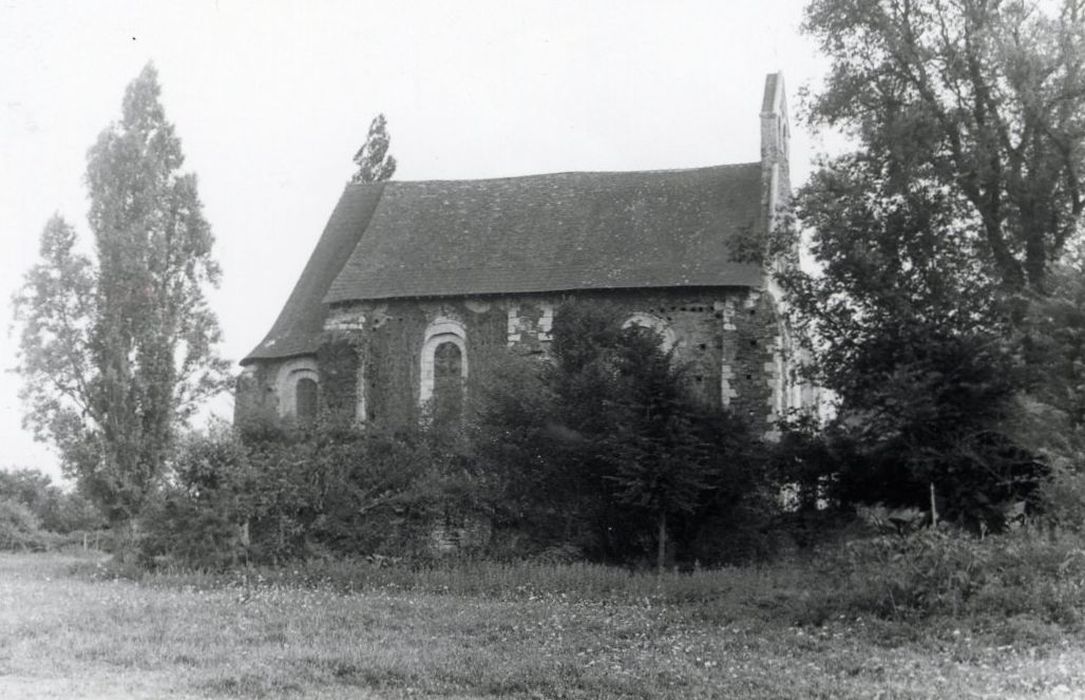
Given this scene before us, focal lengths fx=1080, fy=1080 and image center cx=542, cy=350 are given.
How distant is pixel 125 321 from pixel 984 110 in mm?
20606

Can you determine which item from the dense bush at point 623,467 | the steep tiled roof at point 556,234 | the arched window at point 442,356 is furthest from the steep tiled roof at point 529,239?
the dense bush at point 623,467

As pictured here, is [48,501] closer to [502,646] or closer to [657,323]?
[657,323]

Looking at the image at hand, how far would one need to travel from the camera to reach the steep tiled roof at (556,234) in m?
29.2

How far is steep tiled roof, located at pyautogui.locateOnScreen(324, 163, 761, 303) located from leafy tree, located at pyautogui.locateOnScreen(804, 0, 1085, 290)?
17.2 feet

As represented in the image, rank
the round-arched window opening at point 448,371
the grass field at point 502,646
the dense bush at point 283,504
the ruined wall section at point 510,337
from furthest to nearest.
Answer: the round-arched window opening at point 448,371, the ruined wall section at point 510,337, the dense bush at point 283,504, the grass field at point 502,646

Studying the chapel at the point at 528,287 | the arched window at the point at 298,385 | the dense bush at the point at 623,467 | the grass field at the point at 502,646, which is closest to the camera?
the grass field at the point at 502,646

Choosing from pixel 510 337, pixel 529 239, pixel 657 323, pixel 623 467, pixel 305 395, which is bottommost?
pixel 623 467

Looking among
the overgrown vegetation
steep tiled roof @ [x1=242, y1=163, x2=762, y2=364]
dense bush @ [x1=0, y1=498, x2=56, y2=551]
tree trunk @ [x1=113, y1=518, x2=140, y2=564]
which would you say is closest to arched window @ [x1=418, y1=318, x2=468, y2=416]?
steep tiled roof @ [x1=242, y1=163, x2=762, y2=364]

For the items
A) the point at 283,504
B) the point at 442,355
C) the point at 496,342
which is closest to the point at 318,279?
the point at 442,355

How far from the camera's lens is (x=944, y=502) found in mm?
21906

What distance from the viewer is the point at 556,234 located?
31.4 m

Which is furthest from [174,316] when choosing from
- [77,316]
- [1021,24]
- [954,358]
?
[1021,24]

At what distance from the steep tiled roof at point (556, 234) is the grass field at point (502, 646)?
13109 millimetres

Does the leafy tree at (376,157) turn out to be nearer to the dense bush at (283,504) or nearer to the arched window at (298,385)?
the arched window at (298,385)
